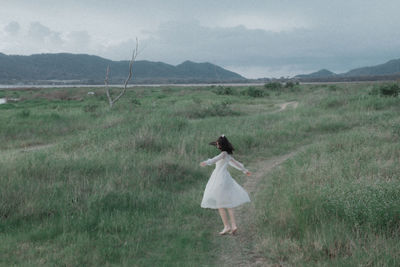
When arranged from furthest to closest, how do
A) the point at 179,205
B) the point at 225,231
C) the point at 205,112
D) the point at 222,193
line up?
1. the point at 205,112
2. the point at 179,205
3. the point at 225,231
4. the point at 222,193

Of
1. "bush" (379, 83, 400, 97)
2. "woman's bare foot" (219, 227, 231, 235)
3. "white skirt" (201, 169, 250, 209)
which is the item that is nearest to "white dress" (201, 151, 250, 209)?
"white skirt" (201, 169, 250, 209)

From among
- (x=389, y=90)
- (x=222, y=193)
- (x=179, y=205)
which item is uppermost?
(x=389, y=90)

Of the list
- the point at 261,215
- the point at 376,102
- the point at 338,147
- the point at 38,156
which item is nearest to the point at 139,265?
the point at 261,215

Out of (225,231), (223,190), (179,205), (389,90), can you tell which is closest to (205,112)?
(179,205)

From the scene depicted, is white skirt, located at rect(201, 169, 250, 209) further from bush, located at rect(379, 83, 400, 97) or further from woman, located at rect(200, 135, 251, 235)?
bush, located at rect(379, 83, 400, 97)

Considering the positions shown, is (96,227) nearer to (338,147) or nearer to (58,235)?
(58,235)

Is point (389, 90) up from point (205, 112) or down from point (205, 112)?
up

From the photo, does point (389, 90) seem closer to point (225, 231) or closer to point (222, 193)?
point (225, 231)

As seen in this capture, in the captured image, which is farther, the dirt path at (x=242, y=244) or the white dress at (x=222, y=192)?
the white dress at (x=222, y=192)

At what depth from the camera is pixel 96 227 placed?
559 centimetres

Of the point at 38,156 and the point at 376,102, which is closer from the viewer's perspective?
the point at 38,156

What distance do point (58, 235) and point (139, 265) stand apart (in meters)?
1.57

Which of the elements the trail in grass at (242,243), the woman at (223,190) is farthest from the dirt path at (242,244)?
the woman at (223,190)

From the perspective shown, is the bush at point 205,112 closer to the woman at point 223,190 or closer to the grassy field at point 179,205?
the grassy field at point 179,205
